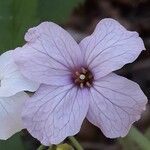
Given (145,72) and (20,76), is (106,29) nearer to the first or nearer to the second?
(20,76)

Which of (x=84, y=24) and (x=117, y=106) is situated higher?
(x=117, y=106)

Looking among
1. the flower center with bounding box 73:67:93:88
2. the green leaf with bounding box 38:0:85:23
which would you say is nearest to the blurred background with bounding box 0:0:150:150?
the green leaf with bounding box 38:0:85:23

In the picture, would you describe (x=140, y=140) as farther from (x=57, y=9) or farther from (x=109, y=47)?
(x=57, y=9)

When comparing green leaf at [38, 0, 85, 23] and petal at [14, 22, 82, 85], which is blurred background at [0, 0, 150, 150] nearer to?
green leaf at [38, 0, 85, 23]

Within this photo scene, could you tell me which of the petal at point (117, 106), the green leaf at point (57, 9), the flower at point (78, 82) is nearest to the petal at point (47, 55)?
the flower at point (78, 82)

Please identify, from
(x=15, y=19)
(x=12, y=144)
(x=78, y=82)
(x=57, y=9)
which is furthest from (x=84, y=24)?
(x=78, y=82)
